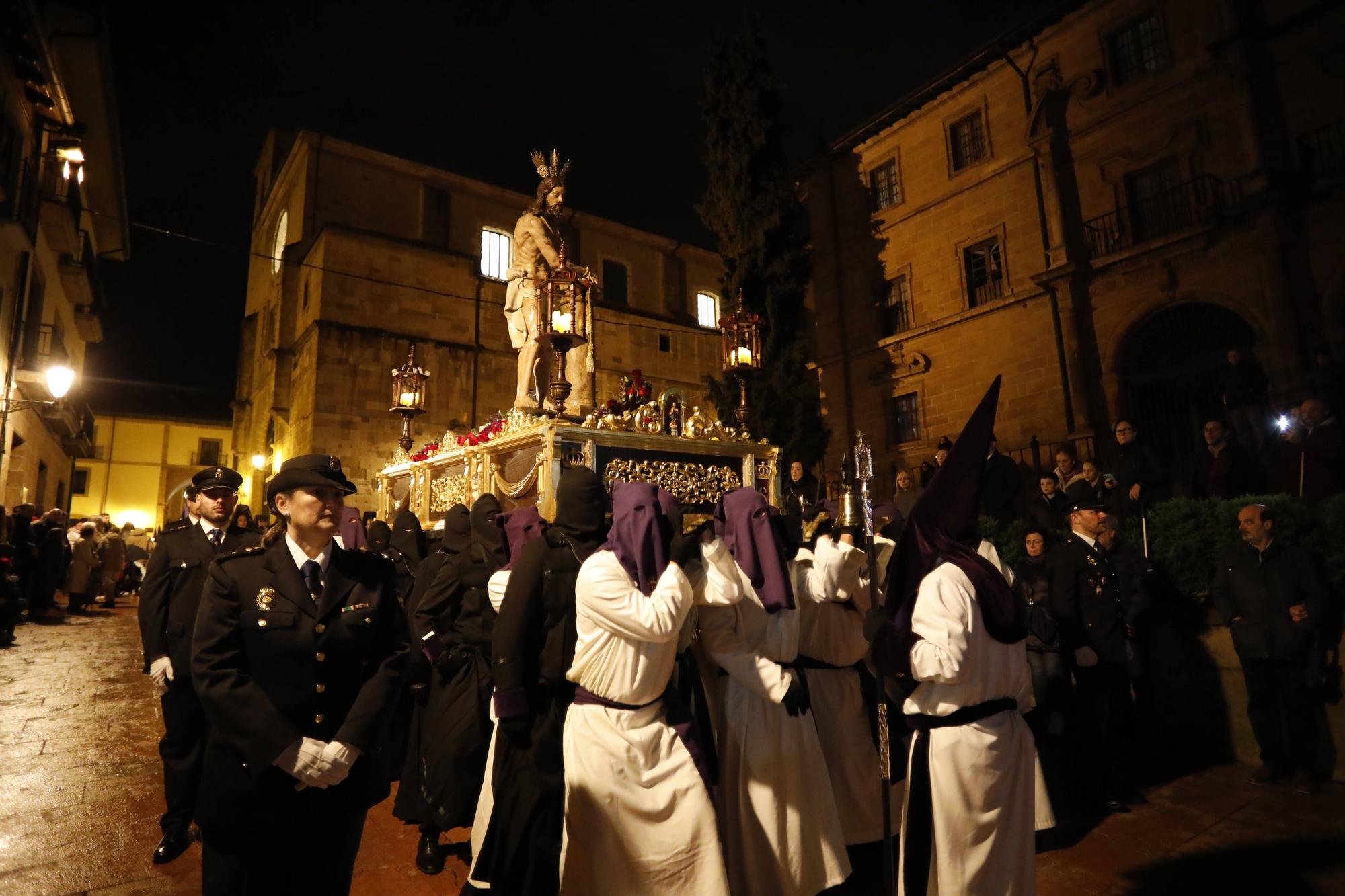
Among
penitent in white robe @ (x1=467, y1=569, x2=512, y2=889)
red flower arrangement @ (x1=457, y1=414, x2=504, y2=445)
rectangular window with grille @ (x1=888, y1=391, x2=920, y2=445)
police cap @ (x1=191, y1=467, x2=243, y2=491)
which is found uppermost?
Answer: rectangular window with grille @ (x1=888, y1=391, x2=920, y2=445)

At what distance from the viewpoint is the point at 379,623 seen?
2891 mm

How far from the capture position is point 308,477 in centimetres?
285

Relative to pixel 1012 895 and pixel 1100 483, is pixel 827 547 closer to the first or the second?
pixel 1012 895

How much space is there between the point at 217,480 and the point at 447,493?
5.04 meters

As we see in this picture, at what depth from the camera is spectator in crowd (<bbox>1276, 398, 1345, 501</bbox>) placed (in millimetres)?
7855

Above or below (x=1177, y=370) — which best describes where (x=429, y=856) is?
below

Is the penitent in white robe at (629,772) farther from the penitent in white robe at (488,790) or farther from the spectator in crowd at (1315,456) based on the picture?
the spectator in crowd at (1315,456)

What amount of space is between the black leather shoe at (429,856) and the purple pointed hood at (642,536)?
2.32m

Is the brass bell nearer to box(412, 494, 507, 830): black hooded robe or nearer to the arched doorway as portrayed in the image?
box(412, 494, 507, 830): black hooded robe

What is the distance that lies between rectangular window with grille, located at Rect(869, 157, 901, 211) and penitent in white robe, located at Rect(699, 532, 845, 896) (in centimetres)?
2085

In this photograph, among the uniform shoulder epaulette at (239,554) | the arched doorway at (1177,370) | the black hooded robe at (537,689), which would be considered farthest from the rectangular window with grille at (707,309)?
the uniform shoulder epaulette at (239,554)

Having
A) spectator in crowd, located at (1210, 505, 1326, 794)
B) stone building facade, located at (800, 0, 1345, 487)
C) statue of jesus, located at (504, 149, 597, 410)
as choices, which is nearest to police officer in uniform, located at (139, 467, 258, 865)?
statue of jesus, located at (504, 149, 597, 410)

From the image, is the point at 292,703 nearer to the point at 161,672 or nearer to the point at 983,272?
the point at 161,672

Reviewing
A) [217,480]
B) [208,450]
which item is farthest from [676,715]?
[208,450]
